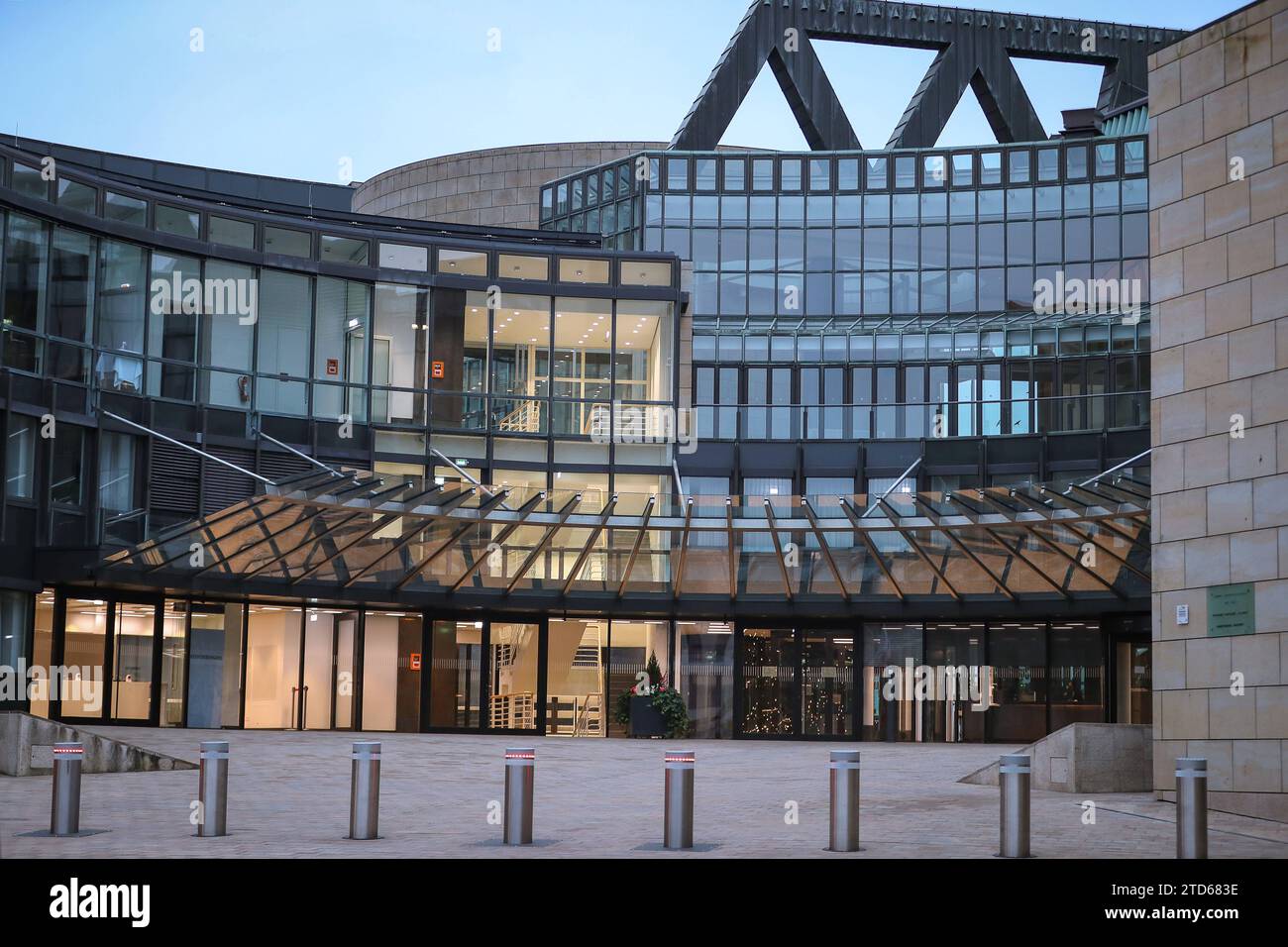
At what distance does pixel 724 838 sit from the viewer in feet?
43.8

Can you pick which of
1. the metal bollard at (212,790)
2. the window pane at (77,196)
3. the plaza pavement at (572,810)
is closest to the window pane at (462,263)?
the window pane at (77,196)

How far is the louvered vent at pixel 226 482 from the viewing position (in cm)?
3044

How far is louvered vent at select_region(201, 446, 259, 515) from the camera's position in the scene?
99.9ft

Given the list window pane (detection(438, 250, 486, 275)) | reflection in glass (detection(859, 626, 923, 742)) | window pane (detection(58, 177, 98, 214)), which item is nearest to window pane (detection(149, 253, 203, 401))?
window pane (detection(58, 177, 98, 214))

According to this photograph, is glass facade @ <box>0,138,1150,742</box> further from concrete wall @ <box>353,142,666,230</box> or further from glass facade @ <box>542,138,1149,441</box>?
concrete wall @ <box>353,142,666,230</box>

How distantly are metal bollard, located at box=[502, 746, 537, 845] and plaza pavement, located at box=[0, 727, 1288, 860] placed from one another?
25 centimetres

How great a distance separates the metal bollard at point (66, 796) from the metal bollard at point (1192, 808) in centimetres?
884

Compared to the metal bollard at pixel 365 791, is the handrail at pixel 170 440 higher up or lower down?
higher up

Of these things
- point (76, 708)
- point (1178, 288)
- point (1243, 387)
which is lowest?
point (76, 708)

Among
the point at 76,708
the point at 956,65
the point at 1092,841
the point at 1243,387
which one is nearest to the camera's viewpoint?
the point at 1092,841

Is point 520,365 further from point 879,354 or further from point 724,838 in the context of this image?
point 724,838

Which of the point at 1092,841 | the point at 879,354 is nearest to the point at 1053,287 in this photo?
the point at 879,354

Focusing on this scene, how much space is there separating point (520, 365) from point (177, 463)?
329 inches

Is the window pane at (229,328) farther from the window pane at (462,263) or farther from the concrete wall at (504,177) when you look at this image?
the concrete wall at (504,177)
